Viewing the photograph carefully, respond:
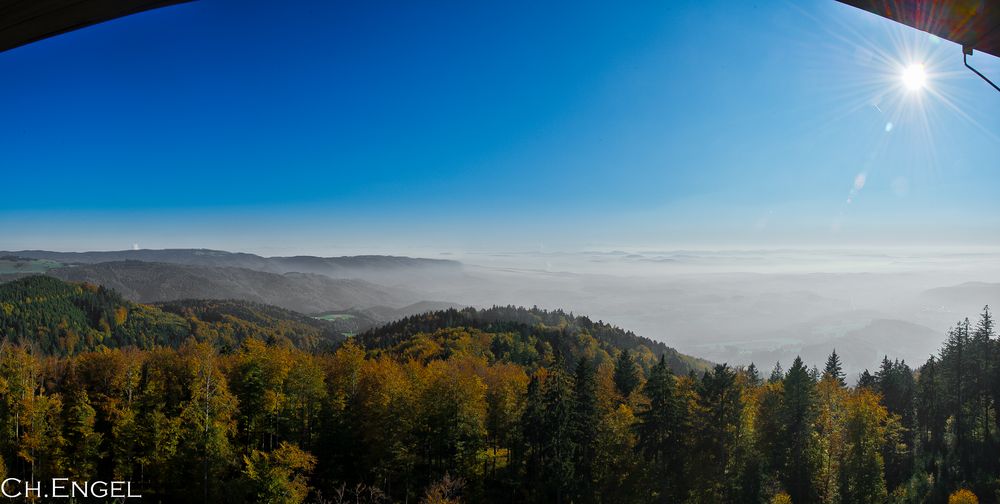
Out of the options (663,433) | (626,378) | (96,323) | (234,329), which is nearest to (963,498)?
(663,433)

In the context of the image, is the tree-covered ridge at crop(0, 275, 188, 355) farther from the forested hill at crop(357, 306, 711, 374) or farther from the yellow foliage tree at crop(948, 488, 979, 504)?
the yellow foliage tree at crop(948, 488, 979, 504)

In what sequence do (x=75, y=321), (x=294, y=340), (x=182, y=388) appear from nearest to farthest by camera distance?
(x=182, y=388) < (x=75, y=321) < (x=294, y=340)

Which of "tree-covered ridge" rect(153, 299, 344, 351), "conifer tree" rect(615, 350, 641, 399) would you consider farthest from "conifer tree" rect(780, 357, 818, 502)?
"tree-covered ridge" rect(153, 299, 344, 351)

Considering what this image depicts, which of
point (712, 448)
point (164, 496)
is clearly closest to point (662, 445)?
point (712, 448)

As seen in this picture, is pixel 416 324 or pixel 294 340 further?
pixel 294 340

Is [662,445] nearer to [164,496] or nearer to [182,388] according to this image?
[164,496]

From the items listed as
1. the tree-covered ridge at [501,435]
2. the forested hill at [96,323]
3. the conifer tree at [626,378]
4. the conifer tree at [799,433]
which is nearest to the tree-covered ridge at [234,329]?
the forested hill at [96,323]

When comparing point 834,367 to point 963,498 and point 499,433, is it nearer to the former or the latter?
point 963,498
